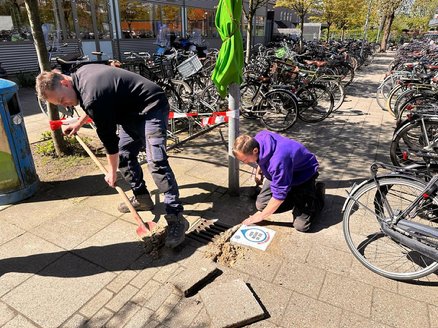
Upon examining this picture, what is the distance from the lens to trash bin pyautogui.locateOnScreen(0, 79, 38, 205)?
140 inches

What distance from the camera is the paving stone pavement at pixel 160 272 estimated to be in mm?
2352

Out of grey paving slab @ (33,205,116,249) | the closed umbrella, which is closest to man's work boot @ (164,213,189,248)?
grey paving slab @ (33,205,116,249)

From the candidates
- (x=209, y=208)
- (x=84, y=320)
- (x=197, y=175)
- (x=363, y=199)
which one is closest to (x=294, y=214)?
(x=363, y=199)

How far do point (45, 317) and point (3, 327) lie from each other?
0.86 feet

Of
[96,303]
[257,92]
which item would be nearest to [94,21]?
[257,92]

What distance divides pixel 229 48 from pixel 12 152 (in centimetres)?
266

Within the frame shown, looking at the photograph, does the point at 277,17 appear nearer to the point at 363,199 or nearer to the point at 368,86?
the point at 368,86

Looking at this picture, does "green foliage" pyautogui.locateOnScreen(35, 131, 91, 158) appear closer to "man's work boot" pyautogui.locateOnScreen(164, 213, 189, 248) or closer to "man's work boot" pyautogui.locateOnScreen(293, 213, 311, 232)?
"man's work boot" pyautogui.locateOnScreen(164, 213, 189, 248)

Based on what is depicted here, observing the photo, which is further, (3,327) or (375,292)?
(375,292)

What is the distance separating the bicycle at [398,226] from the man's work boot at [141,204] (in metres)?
2.03

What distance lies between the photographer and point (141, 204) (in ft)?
11.9

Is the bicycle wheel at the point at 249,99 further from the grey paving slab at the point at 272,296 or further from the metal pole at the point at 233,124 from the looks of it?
the grey paving slab at the point at 272,296

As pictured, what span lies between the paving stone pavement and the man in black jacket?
19.8 inches

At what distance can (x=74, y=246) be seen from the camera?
10.1 feet
